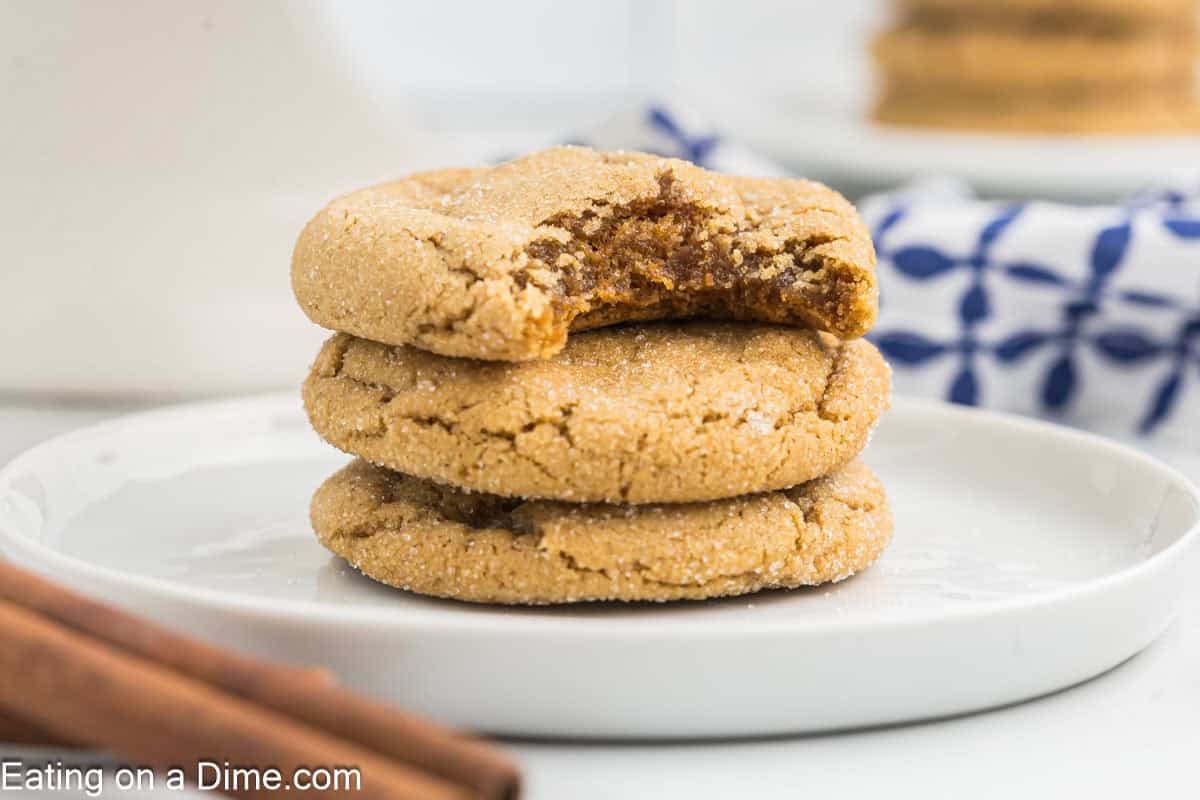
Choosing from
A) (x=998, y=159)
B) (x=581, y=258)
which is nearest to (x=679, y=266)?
(x=581, y=258)

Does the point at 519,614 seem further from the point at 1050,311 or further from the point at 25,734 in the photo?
the point at 1050,311

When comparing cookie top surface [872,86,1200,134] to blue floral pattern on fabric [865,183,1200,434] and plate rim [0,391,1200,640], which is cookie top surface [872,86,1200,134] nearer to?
blue floral pattern on fabric [865,183,1200,434]

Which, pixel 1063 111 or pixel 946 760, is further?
pixel 1063 111

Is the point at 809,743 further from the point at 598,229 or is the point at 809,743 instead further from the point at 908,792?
the point at 598,229

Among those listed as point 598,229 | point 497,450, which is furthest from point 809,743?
point 598,229

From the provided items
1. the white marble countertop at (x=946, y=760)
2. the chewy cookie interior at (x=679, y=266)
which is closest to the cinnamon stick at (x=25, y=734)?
the white marble countertop at (x=946, y=760)

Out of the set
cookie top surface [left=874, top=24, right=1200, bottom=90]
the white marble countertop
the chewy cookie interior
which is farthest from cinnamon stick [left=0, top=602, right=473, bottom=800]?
cookie top surface [left=874, top=24, right=1200, bottom=90]

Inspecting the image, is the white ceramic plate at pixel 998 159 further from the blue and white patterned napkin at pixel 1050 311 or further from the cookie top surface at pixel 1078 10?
the blue and white patterned napkin at pixel 1050 311
